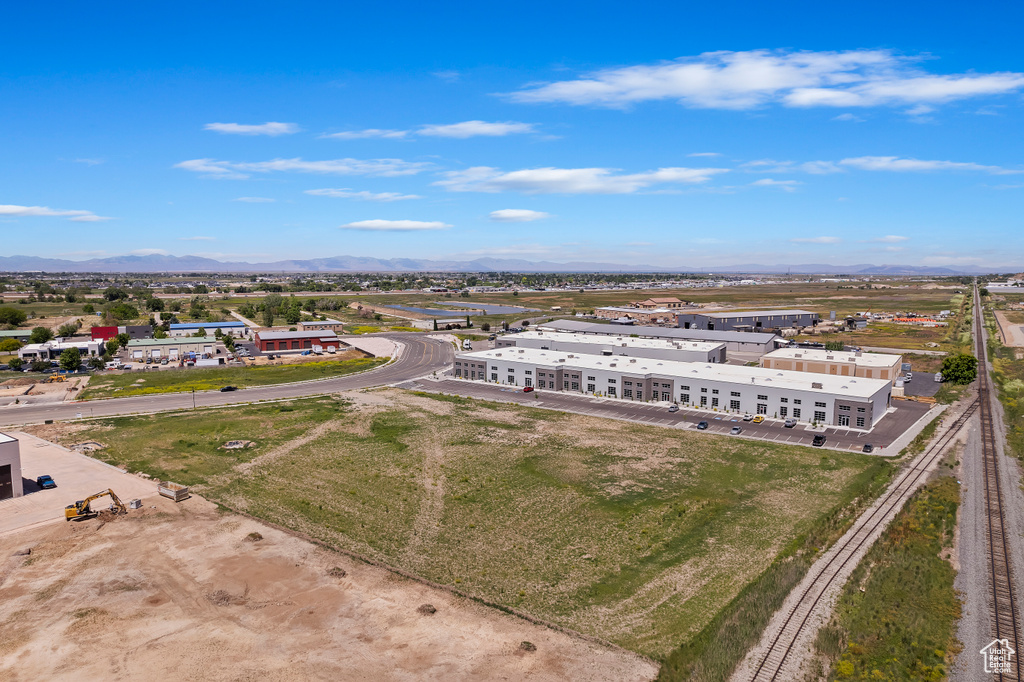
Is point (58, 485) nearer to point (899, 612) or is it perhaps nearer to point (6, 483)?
point (6, 483)

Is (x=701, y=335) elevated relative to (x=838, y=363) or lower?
elevated

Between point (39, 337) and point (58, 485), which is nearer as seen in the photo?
point (58, 485)

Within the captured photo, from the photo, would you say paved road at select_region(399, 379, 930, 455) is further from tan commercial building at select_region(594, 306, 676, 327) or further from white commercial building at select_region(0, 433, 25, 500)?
tan commercial building at select_region(594, 306, 676, 327)

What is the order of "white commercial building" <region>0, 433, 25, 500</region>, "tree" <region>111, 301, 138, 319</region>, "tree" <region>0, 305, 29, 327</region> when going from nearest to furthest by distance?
"white commercial building" <region>0, 433, 25, 500</region> → "tree" <region>0, 305, 29, 327</region> → "tree" <region>111, 301, 138, 319</region>

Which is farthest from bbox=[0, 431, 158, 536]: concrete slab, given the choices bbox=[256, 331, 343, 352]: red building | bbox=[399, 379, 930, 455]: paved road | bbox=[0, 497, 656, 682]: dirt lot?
bbox=[256, 331, 343, 352]: red building

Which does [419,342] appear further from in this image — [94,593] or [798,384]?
A: [94,593]

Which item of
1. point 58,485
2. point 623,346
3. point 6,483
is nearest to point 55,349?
point 58,485

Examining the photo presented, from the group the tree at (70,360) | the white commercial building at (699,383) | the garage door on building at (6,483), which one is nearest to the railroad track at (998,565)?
the white commercial building at (699,383)
